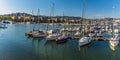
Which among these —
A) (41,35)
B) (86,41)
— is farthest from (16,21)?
(86,41)

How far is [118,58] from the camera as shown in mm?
23656

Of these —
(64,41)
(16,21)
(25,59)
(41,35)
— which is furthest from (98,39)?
(16,21)

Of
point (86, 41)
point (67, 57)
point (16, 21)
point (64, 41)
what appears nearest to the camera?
point (67, 57)

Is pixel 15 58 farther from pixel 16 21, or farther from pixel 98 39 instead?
pixel 16 21

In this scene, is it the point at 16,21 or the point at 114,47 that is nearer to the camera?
the point at 114,47

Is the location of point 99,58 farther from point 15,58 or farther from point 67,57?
point 15,58

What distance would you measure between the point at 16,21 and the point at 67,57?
132 metres

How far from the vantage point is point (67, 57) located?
23.5 meters

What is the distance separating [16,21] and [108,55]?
5182 inches

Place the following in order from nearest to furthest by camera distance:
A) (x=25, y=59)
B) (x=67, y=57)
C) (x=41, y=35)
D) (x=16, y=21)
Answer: (x=25, y=59) → (x=67, y=57) → (x=41, y=35) → (x=16, y=21)

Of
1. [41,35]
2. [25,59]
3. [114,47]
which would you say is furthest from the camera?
[41,35]

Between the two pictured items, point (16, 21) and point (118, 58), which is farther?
point (16, 21)

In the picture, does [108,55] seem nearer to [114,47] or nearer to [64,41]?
[114,47]

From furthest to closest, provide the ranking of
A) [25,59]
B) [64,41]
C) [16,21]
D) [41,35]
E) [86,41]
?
[16,21] → [41,35] → [64,41] → [86,41] → [25,59]
